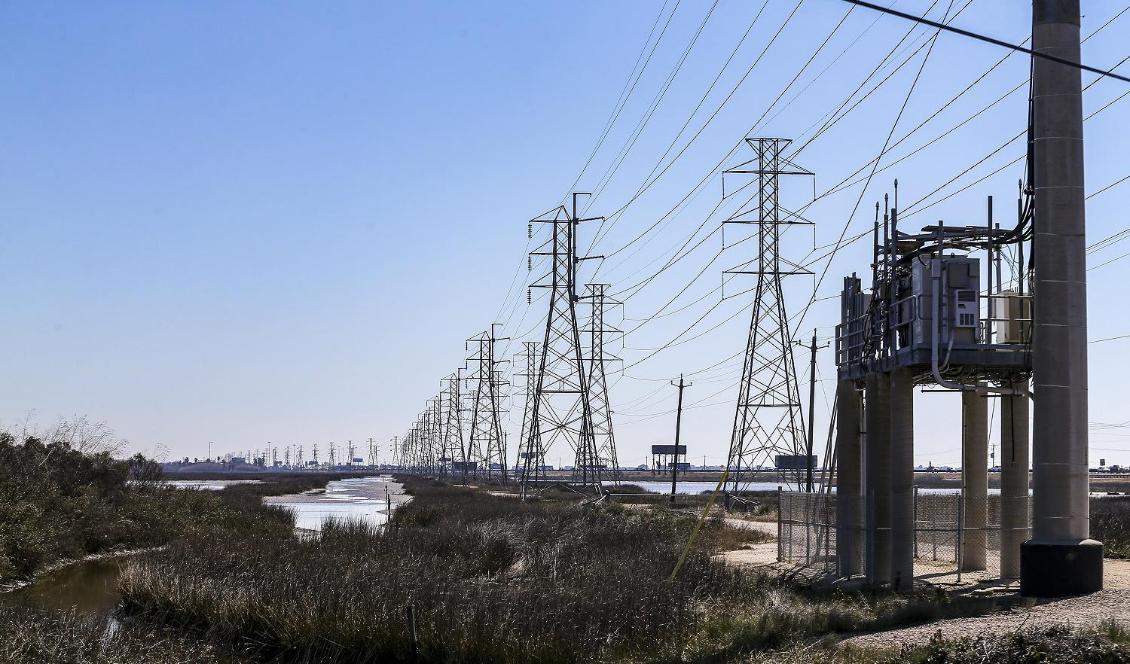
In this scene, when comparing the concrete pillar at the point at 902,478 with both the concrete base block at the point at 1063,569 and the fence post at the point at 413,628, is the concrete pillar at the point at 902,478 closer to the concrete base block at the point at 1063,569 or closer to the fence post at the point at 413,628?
the concrete base block at the point at 1063,569

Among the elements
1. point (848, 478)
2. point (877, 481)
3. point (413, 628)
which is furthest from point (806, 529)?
point (413, 628)

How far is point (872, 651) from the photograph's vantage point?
17.1m

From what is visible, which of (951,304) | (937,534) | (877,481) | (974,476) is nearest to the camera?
(951,304)

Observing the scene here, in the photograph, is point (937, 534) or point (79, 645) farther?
point (937, 534)

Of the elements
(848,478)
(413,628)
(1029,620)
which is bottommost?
(413,628)

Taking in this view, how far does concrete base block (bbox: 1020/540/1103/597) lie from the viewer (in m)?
20.8

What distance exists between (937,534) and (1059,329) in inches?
527

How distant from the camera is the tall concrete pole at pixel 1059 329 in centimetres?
2100

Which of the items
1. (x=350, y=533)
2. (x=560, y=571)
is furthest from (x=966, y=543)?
(x=350, y=533)

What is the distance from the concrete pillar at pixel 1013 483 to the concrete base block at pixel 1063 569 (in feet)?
16.0

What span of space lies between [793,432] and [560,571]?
1032 inches

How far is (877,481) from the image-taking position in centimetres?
2686

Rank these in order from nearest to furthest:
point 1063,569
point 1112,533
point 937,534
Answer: point 1063,569
point 937,534
point 1112,533

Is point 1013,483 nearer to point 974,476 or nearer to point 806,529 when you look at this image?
point 974,476
